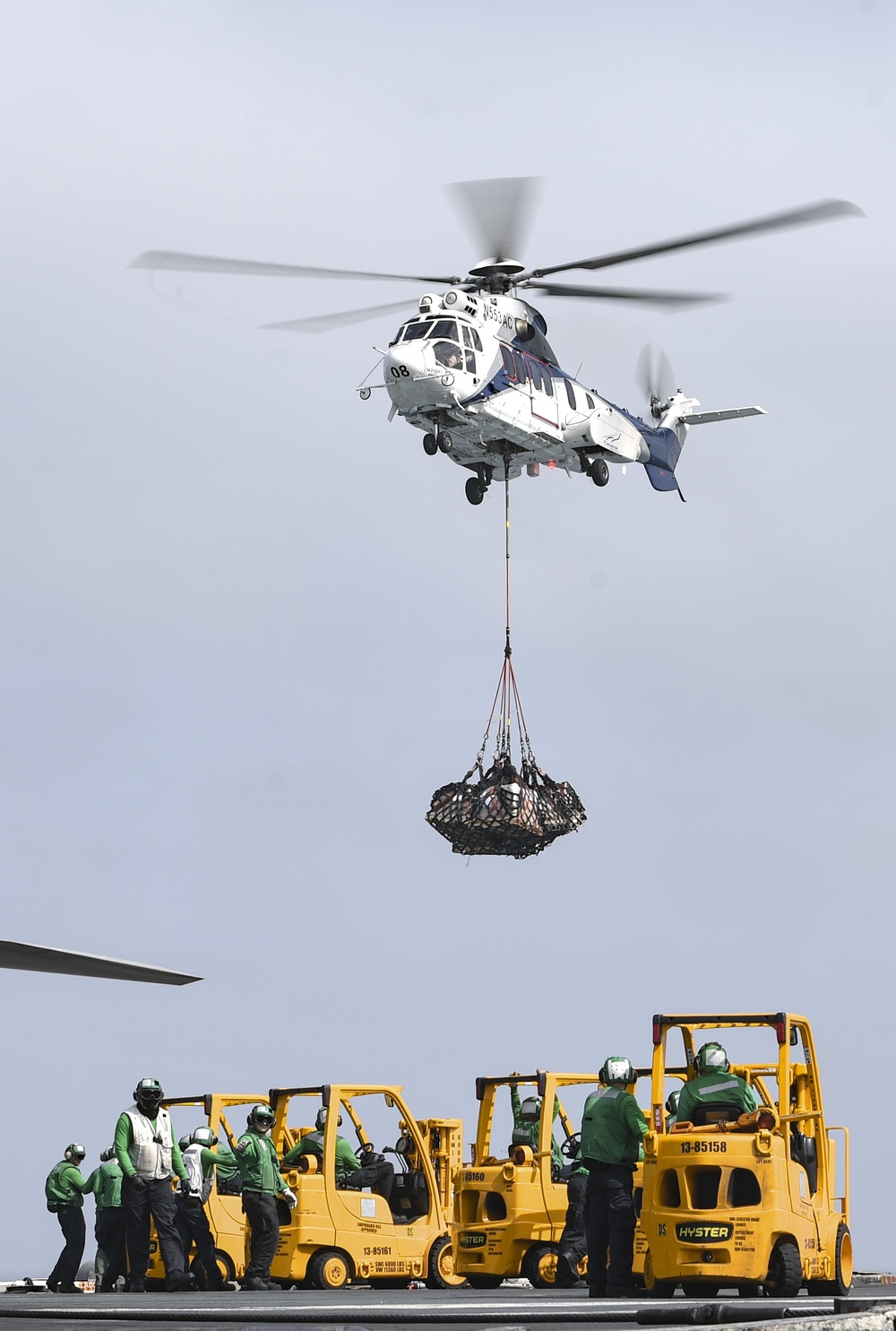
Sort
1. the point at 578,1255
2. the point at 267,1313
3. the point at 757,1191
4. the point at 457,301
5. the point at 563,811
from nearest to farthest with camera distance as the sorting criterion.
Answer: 1. the point at 267,1313
2. the point at 757,1191
3. the point at 578,1255
4. the point at 457,301
5. the point at 563,811

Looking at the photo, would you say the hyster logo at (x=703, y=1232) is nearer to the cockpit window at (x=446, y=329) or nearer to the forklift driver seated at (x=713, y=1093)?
the forklift driver seated at (x=713, y=1093)

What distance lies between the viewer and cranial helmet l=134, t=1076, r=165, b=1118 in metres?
17.1

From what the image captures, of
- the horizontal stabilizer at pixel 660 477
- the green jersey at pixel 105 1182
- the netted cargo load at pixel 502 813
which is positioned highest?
the horizontal stabilizer at pixel 660 477

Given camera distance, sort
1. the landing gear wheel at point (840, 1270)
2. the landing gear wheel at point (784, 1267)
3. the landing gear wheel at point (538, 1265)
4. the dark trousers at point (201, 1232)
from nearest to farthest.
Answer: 1. the landing gear wheel at point (784, 1267)
2. the landing gear wheel at point (840, 1270)
3. the landing gear wheel at point (538, 1265)
4. the dark trousers at point (201, 1232)

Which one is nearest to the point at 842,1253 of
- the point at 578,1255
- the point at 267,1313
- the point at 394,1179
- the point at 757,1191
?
the point at 757,1191

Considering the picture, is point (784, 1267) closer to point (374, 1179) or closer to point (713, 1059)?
point (713, 1059)

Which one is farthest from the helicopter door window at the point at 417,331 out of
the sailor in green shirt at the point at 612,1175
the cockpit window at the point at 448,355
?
the sailor in green shirt at the point at 612,1175

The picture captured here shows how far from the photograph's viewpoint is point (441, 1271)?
2019 centimetres

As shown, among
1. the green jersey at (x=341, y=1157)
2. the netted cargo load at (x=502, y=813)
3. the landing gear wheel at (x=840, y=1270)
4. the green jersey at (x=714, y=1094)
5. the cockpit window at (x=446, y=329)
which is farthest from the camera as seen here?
the netted cargo load at (x=502, y=813)

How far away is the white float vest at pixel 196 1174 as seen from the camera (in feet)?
63.1

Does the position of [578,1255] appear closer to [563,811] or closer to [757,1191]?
[757,1191]

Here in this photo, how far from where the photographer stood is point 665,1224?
44.6 ft

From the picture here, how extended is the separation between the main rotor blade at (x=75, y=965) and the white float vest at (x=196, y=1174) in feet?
35.3

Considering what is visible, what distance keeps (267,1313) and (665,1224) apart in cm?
345
